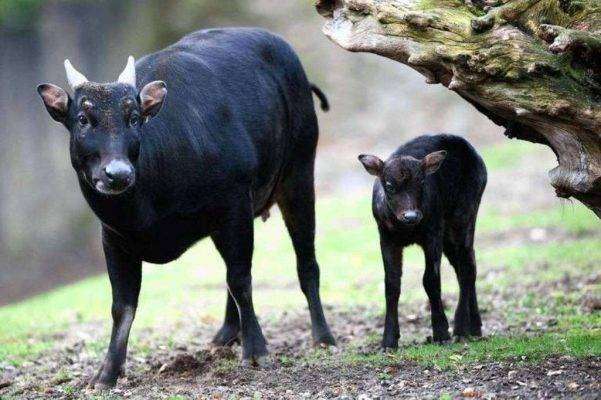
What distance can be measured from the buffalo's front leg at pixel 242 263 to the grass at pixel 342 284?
0.84 m

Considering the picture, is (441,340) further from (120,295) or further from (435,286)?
(120,295)

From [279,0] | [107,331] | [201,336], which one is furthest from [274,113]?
[279,0]

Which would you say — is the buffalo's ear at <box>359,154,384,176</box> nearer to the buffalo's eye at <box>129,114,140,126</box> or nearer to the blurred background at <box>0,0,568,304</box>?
the buffalo's eye at <box>129,114,140,126</box>

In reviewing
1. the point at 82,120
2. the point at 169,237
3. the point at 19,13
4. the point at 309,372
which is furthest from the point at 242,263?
the point at 19,13

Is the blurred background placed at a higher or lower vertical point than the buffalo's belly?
lower

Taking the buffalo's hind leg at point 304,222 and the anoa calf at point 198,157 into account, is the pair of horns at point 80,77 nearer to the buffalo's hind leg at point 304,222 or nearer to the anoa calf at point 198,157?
the anoa calf at point 198,157

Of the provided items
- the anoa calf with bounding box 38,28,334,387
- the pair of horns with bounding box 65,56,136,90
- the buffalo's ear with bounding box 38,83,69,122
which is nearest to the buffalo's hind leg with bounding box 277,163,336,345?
the anoa calf with bounding box 38,28,334,387

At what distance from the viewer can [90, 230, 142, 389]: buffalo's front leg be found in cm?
782

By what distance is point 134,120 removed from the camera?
7227 millimetres

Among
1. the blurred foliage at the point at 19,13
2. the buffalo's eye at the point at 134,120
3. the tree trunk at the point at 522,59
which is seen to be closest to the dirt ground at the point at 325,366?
the tree trunk at the point at 522,59

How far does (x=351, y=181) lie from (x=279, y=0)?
6244mm

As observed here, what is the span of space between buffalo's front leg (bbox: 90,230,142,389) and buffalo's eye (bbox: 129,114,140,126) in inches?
39.3

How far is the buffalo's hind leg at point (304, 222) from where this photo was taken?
9.54 meters

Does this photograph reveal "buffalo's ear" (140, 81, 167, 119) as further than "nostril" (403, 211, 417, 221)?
No
